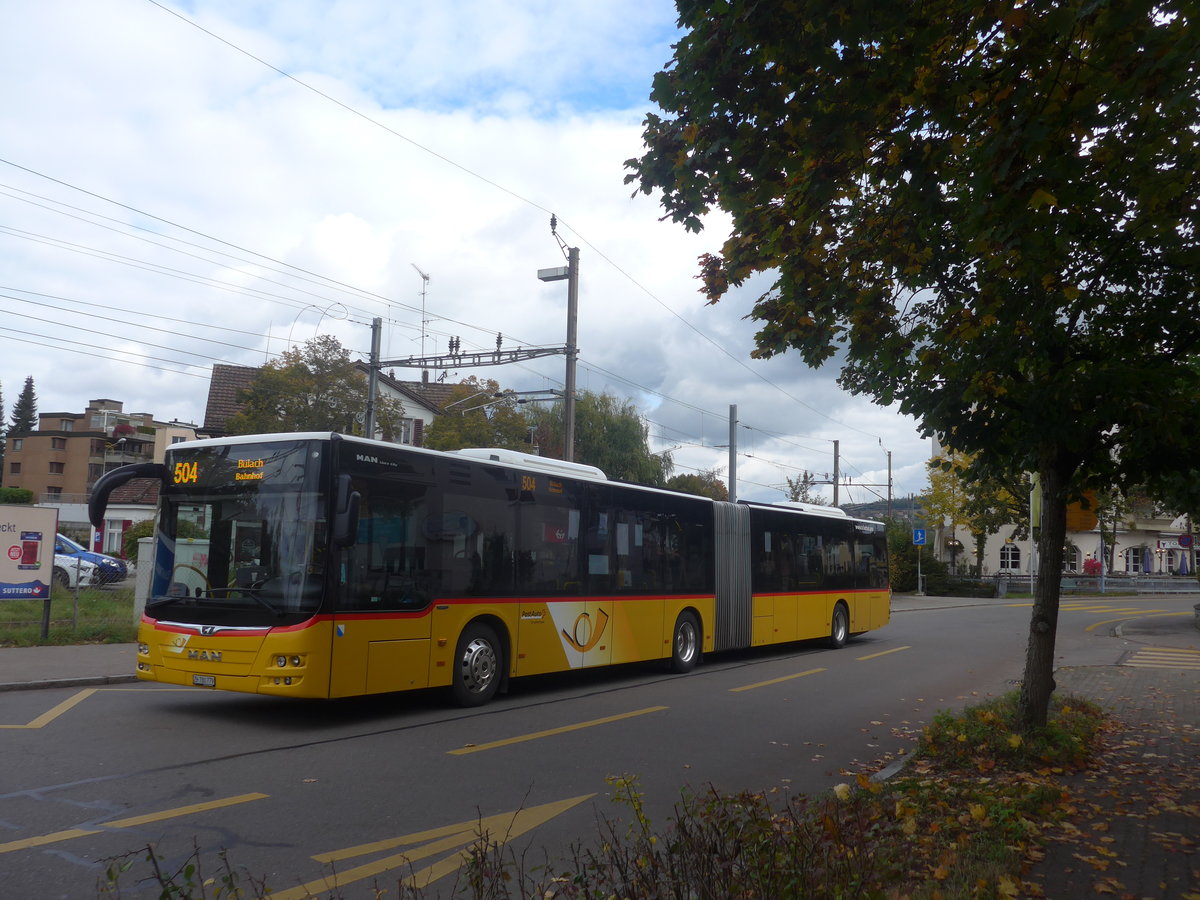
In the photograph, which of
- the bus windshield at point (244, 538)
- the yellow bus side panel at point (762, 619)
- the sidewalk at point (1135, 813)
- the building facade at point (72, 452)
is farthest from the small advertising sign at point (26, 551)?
the building facade at point (72, 452)

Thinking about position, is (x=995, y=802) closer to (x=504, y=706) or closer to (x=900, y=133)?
(x=900, y=133)

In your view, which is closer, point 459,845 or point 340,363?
point 459,845

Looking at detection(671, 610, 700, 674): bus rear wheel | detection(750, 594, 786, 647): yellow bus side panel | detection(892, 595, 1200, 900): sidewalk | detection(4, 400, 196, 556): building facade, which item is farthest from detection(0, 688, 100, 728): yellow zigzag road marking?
detection(4, 400, 196, 556): building facade

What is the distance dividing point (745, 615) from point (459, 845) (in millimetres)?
12719

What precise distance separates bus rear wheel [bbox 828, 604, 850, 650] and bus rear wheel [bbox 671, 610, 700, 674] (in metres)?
5.68

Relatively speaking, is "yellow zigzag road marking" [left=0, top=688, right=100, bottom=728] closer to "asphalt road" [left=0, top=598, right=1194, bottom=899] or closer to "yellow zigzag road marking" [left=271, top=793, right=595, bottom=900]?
"asphalt road" [left=0, top=598, right=1194, bottom=899]

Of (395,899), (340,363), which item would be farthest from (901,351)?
(340,363)

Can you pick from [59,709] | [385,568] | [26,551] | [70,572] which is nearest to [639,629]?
[385,568]

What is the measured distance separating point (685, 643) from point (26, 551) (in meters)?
10.5

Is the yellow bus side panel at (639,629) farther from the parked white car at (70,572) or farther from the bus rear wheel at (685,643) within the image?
the parked white car at (70,572)

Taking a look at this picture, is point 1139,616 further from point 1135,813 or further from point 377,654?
point 377,654

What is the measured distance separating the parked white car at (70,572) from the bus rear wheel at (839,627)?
1831 cm

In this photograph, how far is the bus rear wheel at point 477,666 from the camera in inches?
448

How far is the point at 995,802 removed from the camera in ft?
20.5
